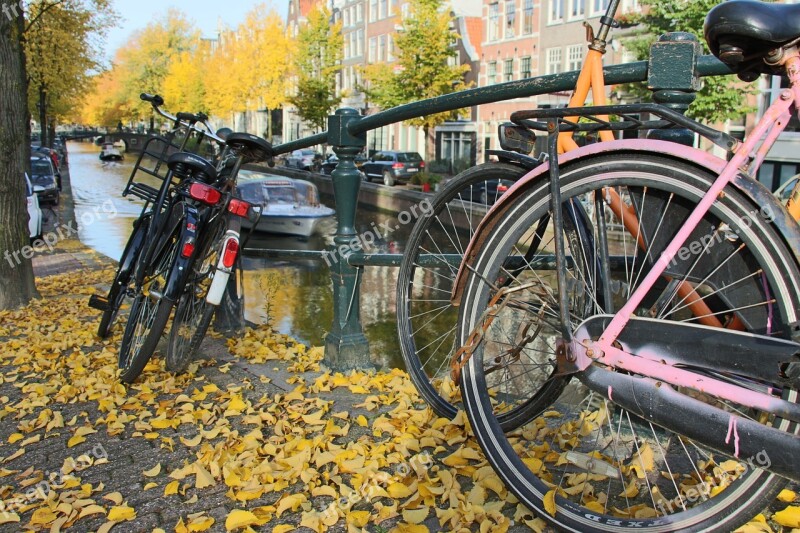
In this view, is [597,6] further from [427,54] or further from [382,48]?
[382,48]

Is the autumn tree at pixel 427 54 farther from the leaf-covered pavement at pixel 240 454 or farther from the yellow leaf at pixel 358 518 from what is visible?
the yellow leaf at pixel 358 518

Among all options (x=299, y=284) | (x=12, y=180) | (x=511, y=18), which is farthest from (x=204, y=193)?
(x=511, y=18)

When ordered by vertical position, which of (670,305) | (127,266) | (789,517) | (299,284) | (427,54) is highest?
(427,54)

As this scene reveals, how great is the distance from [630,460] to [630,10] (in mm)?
25975

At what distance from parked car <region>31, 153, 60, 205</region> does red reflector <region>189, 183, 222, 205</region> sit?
1705 centimetres

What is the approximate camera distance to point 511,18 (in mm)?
34969

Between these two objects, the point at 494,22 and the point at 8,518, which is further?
the point at 494,22

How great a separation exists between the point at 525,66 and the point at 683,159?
111 ft

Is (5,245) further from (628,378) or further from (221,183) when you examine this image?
(628,378)

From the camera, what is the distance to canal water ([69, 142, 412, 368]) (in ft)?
34.9

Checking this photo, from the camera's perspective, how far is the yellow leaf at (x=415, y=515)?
227cm

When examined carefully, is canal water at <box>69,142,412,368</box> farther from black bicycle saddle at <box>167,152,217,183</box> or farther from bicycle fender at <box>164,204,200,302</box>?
bicycle fender at <box>164,204,200,302</box>

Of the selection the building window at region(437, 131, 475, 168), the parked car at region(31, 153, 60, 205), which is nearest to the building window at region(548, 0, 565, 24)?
the building window at region(437, 131, 475, 168)

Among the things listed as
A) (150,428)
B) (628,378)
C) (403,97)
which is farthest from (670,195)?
(403,97)
